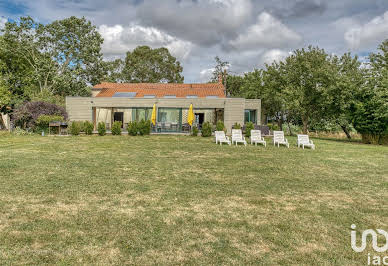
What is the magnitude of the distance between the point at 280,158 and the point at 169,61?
37.9m

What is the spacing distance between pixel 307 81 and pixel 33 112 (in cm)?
2230

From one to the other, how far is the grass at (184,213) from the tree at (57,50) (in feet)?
75.3

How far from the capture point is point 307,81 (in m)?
22.2

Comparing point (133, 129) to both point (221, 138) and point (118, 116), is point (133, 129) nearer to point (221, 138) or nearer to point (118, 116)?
point (118, 116)

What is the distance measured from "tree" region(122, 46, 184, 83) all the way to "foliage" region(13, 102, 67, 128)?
24.0 meters

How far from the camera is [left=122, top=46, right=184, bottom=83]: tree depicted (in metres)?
43.1

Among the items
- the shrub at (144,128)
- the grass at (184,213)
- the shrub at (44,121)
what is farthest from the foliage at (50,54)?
the grass at (184,213)

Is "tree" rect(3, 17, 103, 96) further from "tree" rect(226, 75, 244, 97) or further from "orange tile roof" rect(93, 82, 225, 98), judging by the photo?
"tree" rect(226, 75, 244, 97)

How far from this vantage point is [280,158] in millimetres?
9617

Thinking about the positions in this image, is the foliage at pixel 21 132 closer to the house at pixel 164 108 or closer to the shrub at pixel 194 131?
the house at pixel 164 108

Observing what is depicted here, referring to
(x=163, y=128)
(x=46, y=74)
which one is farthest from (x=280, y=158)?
(x=46, y=74)

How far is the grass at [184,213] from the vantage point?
292cm

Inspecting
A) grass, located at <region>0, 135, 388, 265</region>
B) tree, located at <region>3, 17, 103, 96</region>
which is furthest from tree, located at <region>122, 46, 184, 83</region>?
grass, located at <region>0, 135, 388, 265</region>

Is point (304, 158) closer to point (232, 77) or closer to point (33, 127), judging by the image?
point (33, 127)
